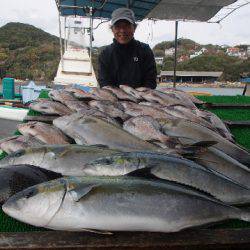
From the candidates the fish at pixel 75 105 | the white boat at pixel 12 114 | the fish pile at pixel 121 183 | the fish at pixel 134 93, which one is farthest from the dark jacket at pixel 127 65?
the fish pile at pixel 121 183

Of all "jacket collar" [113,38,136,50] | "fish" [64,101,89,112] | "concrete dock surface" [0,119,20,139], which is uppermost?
"jacket collar" [113,38,136,50]

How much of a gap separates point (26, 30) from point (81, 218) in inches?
2254

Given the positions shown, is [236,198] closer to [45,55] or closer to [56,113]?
[56,113]

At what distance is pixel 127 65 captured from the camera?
671 cm

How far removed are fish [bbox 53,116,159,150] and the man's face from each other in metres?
2.86

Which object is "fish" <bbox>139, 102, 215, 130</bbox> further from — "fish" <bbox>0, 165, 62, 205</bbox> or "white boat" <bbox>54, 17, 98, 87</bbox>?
"white boat" <bbox>54, 17, 98, 87</bbox>

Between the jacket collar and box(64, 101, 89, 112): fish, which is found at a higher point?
the jacket collar

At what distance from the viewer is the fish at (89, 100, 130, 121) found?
4.00 m

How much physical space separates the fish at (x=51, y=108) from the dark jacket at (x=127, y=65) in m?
2.13

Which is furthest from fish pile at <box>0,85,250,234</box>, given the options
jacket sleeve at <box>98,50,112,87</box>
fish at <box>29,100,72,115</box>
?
jacket sleeve at <box>98,50,112,87</box>

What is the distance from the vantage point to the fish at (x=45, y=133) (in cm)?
319

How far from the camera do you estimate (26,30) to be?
55.3 m

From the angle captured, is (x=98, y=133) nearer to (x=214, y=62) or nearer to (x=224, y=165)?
(x=224, y=165)

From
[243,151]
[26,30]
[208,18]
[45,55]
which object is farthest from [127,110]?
[26,30]
